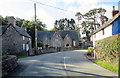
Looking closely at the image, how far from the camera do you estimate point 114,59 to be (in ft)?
31.3

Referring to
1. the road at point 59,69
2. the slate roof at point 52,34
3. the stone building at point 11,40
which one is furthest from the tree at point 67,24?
the road at point 59,69

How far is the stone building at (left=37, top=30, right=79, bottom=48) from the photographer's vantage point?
48.1 metres

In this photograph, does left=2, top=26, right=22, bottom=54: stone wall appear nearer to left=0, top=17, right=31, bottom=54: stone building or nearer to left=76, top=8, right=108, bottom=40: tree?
left=0, top=17, right=31, bottom=54: stone building

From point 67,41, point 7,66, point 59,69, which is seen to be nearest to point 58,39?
point 67,41

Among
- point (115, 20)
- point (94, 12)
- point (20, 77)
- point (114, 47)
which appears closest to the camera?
point (20, 77)

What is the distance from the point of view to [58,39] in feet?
158

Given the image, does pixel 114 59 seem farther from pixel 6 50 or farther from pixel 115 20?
pixel 6 50

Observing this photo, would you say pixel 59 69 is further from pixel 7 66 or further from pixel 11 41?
pixel 11 41

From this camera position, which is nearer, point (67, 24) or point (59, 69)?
point (59, 69)

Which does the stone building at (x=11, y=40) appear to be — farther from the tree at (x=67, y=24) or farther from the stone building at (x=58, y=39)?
the tree at (x=67, y=24)

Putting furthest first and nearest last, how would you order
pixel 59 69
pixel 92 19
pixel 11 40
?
pixel 92 19
pixel 11 40
pixel 59 69

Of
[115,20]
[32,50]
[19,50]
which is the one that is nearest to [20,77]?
[115,20]

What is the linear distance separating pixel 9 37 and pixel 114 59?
75.9 ft

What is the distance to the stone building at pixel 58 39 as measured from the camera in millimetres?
48094
